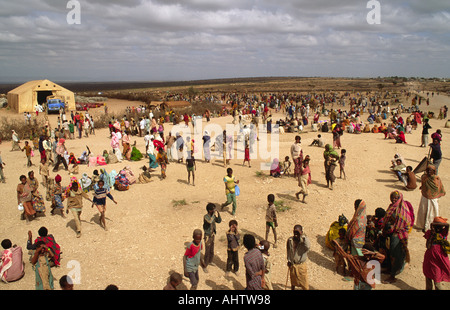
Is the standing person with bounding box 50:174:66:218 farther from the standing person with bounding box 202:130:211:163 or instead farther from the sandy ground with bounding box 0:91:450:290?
the standing person with bounding box 202:130:211:163

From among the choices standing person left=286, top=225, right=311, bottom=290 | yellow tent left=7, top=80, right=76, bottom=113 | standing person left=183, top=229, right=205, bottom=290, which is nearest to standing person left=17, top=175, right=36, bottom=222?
standing person left=183, top=229, right=205, bottom=290

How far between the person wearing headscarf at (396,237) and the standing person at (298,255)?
6.10 feet

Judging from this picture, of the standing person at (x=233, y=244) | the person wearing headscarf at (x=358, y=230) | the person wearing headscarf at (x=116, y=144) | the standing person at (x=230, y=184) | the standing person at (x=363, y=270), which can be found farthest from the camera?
the person wearing headscarf at (x=116, y=144)

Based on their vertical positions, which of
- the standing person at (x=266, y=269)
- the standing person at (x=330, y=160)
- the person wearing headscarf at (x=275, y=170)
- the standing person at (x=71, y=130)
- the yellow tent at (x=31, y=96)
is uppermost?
the yellow tent at (x=31, y=96)

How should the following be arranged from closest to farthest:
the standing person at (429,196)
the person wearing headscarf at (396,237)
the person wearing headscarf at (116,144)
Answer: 1. the person wearing headscarf at (396,237)
2. the standing person at (429,196)
3. the person wearing headscarf at (116,144)

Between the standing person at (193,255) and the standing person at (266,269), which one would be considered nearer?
the standing person at (266,269)

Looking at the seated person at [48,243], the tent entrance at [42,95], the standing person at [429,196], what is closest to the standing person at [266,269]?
the seated person at [48,243]

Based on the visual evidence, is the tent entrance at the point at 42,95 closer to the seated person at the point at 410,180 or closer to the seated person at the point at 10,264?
the seated person at the point at 10,264

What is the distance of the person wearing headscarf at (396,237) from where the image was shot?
5727mm

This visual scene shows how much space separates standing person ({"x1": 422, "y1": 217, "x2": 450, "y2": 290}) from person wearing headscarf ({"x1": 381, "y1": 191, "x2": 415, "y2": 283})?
0.60m

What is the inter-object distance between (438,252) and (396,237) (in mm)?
794

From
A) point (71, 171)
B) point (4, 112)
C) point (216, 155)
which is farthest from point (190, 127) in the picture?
point (4, 112)

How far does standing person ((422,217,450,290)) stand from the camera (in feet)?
16.2

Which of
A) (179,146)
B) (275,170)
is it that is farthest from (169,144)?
(275,170)
